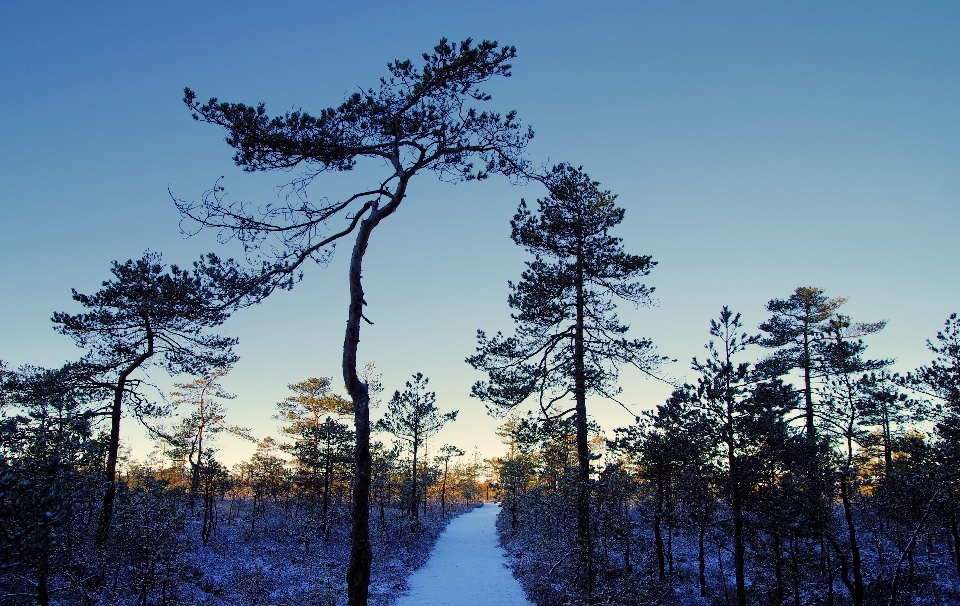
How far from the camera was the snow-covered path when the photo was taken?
46.8ft

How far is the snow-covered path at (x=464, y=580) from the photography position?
14266 millimetres

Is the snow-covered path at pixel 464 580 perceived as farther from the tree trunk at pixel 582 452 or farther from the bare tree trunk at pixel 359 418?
the bare tree trunk at pixel 359 418

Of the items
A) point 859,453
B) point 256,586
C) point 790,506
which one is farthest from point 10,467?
point 859,453

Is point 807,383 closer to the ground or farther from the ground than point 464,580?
farther from the ground

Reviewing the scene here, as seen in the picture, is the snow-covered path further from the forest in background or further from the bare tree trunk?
the bare tree trunk

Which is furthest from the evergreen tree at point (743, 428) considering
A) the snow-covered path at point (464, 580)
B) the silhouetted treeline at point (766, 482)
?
the snow-covered path at point (464, 580)

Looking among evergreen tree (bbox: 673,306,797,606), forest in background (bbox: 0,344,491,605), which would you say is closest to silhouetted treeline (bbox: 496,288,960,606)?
evergreen tree (bbox: 673,306,797,606)

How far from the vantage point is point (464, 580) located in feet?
57.3

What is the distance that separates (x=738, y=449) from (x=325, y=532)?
2524 centimetres

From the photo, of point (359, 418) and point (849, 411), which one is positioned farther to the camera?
point (849, 411)

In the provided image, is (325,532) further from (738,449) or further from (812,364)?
(812,364)

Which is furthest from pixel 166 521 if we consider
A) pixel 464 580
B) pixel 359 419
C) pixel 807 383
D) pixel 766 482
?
pixel 807 383

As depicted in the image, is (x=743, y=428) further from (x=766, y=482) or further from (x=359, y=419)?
(x=359, y=419)

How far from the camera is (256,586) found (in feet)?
45.7
